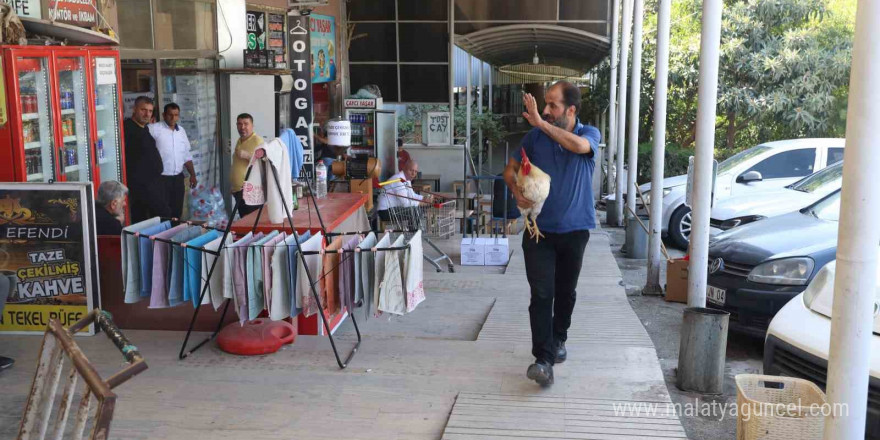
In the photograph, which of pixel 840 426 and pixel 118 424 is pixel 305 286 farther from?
pixel 840 426

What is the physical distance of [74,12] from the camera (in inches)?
321

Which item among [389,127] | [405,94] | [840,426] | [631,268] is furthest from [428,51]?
[840,426]

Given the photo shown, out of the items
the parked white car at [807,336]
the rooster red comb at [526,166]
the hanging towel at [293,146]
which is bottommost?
the parked white car at [807,336]

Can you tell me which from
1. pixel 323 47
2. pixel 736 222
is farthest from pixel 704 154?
pixel 323 47

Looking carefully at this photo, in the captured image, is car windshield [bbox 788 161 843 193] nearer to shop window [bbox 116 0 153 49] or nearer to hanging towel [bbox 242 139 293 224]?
hanging towel [bbox 242 139 293 224]

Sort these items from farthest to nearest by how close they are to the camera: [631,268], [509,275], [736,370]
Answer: [631,268], [509,275], [736,370]

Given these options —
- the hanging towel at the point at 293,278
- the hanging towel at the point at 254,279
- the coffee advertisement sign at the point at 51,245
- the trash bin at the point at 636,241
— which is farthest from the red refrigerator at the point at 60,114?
the trash bin at the point at 636,241

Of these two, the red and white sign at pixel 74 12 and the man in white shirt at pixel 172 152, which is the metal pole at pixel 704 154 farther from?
the man in white shirt at pixel 172 152

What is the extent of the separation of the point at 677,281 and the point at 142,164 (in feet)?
19.0

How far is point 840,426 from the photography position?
382 cm

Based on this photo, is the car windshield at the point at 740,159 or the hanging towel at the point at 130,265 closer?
the hanging towel at the point at 130,265

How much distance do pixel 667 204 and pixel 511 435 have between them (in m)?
8.58

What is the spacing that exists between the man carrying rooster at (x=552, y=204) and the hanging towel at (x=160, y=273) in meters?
2.44

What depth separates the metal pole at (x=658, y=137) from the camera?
28.6 ft
